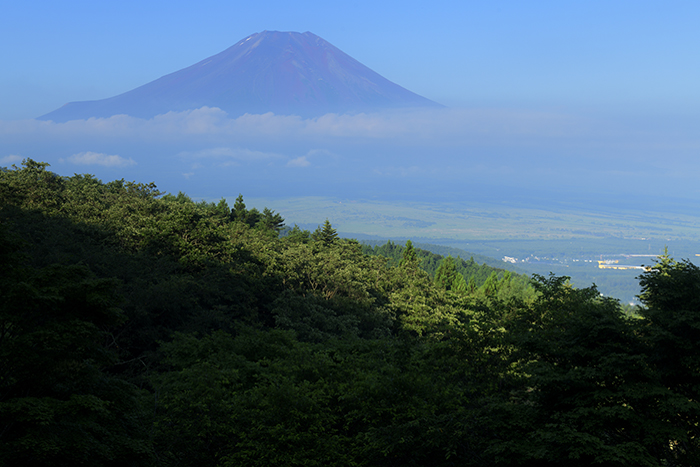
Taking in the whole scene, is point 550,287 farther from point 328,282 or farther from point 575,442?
point 328,282

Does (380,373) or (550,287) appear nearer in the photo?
(380,373)

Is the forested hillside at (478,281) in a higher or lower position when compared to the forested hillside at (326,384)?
higher

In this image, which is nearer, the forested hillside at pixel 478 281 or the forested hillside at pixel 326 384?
the forested hillside at pixel 326 384

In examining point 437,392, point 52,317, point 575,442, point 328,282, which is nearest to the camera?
point 52,317

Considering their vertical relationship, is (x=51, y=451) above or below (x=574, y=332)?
below

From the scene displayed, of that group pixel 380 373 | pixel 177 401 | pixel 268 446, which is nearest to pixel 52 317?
pixel 177 401

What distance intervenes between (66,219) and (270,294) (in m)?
13.9

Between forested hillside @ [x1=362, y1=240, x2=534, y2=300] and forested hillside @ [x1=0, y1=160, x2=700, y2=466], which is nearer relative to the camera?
forested hillside @ [x1=0, y1=160, x2=700, y2=466]

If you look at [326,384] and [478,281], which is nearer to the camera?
[326,384]

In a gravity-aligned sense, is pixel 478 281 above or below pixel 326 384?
above

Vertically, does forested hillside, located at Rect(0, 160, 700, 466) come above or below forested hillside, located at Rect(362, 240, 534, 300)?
below

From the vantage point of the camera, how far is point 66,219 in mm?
35844

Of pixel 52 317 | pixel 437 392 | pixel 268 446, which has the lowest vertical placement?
pixel 268 446

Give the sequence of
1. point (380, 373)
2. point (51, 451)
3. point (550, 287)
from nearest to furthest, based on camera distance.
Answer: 1. point (51, 451)
2. point (380, 373)
3. point (550, 287)
